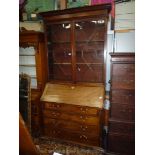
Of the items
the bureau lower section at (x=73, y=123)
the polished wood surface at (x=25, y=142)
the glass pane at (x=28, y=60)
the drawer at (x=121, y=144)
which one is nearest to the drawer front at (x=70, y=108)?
the bureau lower section at (x=73, y=123)

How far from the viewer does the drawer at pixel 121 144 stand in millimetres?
2531

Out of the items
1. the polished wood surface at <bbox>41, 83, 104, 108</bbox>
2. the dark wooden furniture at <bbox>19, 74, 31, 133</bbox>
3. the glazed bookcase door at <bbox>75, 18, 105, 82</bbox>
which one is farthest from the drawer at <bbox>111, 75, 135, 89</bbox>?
the dark wooden furniture at <bbox>19, 74, 31, 133</bbox>

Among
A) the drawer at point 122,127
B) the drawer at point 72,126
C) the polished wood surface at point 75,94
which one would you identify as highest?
the polished wood surface at point 75,94

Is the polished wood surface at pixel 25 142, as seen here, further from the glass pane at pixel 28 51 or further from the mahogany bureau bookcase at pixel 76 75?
the glass pane at pixel 28 51

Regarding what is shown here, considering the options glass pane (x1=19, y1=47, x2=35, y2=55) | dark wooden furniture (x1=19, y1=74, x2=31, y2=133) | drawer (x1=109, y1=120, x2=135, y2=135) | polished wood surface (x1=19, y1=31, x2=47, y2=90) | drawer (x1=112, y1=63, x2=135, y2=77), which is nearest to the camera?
drawer (x1=112, y1=63, x2=135, y2=77)

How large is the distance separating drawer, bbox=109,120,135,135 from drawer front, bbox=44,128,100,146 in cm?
38

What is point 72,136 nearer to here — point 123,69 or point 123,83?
point 123,83

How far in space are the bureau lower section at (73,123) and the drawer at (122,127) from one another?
0.22 metres

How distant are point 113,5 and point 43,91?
1949 mm

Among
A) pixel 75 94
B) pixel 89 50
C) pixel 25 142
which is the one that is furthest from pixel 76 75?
pixel 25 142

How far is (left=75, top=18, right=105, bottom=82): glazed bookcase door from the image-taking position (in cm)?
291

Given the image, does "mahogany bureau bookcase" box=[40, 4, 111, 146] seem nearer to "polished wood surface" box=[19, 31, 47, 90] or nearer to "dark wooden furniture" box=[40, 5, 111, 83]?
"dark wooden furniture" box=[40, 5, 111, 83]
